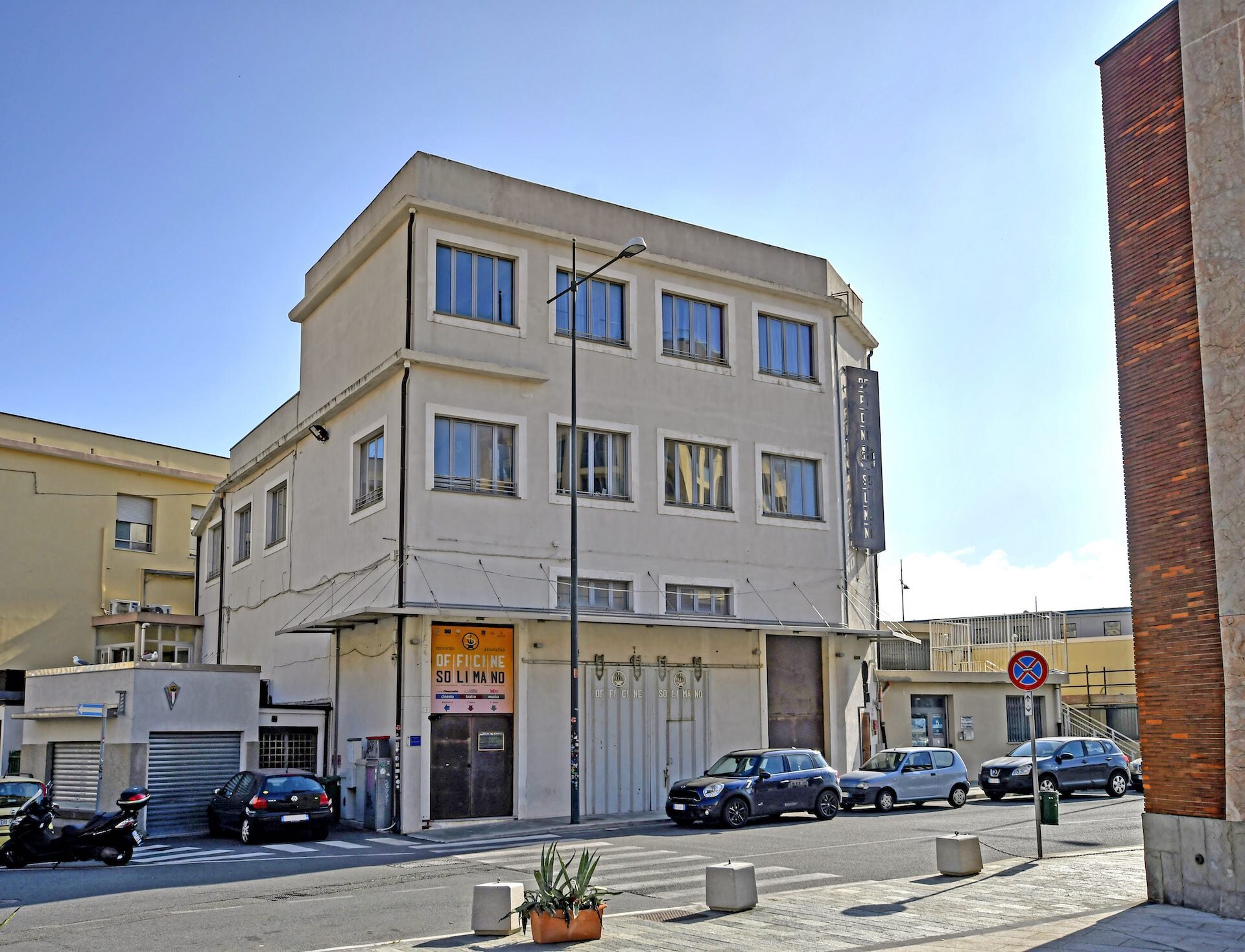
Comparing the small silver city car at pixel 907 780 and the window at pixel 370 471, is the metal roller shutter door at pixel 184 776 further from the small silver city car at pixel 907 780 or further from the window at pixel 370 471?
the small silver city car at pixel 907 780

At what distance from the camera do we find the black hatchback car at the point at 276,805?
862 inches

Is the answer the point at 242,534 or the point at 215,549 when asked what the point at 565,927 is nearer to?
the point at 242,534

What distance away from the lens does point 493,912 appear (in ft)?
38.7

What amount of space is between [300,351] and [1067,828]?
2204 centimetres

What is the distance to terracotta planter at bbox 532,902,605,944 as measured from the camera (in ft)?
37.0

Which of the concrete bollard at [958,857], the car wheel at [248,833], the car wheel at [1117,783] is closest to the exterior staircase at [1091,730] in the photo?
the car wheel at [1117,783]

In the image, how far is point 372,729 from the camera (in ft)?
83.7

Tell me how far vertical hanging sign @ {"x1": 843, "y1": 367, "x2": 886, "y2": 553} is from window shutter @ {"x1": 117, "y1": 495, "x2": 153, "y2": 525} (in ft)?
87.0

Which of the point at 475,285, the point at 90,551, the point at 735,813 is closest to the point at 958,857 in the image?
the point at 735,813

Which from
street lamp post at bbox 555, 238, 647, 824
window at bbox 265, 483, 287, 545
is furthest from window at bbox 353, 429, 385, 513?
window at bbox 265, 483, 287, 545

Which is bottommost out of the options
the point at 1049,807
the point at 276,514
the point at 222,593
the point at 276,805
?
the point at 276,805

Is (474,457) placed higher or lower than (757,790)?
higher

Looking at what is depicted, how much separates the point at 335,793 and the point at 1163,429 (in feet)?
61.6

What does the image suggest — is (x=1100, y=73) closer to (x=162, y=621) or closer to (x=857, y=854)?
(x=857, y=854)
